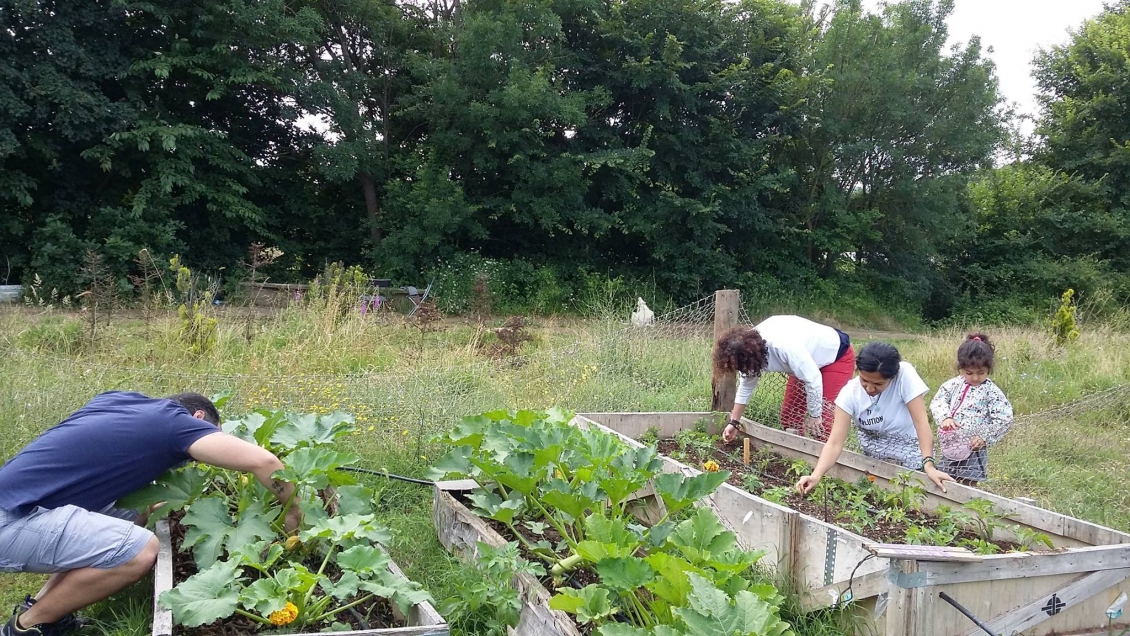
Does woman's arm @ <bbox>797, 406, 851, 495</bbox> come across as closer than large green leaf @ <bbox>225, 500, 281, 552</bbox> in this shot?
No

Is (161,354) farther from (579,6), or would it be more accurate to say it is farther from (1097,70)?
(1097,70)

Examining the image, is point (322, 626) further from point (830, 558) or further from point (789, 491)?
point (789, 491)

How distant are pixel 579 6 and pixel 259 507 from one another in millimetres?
17646

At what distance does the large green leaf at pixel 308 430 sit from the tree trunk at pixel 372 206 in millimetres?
15082

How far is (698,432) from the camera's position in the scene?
5215mm

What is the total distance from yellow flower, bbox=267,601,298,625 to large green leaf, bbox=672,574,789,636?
124 centimetres

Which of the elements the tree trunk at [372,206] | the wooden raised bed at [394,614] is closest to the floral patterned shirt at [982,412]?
the wooden raised bed at [394,614]

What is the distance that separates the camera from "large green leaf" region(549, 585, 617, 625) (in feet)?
7.89

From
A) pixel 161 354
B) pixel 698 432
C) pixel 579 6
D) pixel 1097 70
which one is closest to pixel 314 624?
pixel 698 432

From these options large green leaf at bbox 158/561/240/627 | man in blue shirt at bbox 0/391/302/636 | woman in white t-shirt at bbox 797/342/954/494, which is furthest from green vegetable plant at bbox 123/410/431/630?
woman in white t-shirt at bbox 797/342/954/494

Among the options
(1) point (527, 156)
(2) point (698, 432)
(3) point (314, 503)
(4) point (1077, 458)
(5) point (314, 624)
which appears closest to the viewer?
(5) point (314, 624)

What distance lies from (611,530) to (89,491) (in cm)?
199

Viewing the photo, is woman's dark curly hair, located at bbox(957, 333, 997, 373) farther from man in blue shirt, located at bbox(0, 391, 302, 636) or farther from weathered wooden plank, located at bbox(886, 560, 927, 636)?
man in blue shirt, located at bbox(0, 391, 302, 636)

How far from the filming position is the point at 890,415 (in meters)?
4.15
